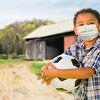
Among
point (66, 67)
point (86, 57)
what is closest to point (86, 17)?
point (86, 57)

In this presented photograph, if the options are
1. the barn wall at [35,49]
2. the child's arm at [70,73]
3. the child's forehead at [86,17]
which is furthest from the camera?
the barn wall at [35,49]

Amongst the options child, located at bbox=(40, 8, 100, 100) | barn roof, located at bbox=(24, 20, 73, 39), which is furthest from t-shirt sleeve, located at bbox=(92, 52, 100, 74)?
barn roof, located at bbox=(24, 20, 73, 39)

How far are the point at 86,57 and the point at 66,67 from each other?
0.19m

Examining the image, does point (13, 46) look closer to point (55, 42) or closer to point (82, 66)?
point (55, 42)

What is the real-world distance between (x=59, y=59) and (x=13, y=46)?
52.3 m

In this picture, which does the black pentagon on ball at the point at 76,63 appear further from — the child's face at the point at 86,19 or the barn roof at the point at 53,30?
the barn roof at the point at 53,30

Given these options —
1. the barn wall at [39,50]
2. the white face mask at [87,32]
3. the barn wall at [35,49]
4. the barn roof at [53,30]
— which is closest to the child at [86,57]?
the white face mask at [87,32]

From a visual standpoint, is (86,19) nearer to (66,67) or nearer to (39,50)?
(66,67)

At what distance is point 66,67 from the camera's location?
324 cm

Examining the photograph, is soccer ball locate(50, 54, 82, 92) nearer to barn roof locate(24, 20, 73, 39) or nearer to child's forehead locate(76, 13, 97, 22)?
child's forehead locate(76, 13, 97, 22)

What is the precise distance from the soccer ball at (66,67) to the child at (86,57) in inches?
2.0

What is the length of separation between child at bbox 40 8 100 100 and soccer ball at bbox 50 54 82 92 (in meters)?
0.05

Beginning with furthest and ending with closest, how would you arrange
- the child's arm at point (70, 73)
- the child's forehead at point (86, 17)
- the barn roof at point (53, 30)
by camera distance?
the barn roof at point (53, 30), the child's forehead at point (86, 17), the child's arm at point (70, 73)

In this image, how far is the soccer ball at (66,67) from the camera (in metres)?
3.19
